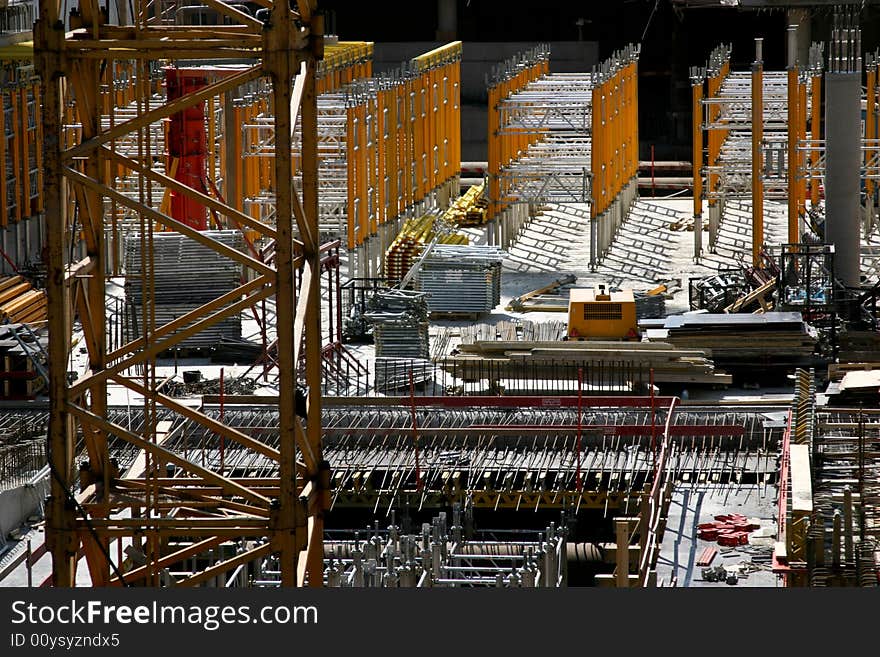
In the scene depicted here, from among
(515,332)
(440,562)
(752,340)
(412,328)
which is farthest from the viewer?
(515,332)

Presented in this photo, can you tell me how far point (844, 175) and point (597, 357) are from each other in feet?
24.9

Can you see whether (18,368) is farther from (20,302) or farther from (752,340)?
(752,340)

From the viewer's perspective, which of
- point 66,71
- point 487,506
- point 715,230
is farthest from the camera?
point 715,230

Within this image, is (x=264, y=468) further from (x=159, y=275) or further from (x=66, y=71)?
(x=66, y=71)

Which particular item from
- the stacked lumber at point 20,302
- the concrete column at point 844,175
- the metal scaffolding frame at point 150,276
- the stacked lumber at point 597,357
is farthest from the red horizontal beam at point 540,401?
the metal scaffolding frame at point 150,276

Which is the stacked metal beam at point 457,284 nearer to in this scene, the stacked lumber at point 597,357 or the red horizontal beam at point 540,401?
the stacked lumber at point 597,357

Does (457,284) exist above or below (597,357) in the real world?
above

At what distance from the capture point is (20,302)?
35094 millimetres

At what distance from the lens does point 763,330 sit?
103 ft

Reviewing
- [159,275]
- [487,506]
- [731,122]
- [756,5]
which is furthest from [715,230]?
[487,506]

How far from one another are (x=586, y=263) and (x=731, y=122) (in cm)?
489

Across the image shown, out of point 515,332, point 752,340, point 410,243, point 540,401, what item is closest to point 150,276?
point 540,401

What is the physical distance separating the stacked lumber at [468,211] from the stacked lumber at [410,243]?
14.4 ft

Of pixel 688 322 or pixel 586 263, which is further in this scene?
pixel 586 263
